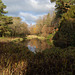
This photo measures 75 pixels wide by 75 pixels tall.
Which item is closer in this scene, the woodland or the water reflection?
the woodland

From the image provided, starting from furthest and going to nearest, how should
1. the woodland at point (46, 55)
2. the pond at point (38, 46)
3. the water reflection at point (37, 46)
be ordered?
the pond at point (38, 46)
the water reflection at point (37, 46)
the woodland at point (46, 55)

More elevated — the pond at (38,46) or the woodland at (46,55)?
the woodland at (46,55)

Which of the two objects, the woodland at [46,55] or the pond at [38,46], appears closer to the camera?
the woodland at [46,55]

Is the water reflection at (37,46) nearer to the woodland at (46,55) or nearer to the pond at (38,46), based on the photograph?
the pond at (38,46)

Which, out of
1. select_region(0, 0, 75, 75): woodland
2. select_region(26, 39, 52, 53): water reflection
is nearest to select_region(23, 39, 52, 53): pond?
select_region(26, 39, 52, 53): water reflection

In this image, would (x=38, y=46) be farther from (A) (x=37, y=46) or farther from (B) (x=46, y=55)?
(B) (x=46, y=55)

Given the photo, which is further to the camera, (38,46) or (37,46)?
(37,46)

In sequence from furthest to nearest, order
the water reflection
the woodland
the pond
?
the pond < the water reflection < the woodland

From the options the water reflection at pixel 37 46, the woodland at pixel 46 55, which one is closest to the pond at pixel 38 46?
the water reflection at pixel 37 46

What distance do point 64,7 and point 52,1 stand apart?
7.64 m

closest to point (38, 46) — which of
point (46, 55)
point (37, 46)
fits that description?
point (37, 46)

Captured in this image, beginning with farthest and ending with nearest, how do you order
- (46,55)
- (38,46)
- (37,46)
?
1. (37,46)
2. (38,46)
3. (46,55)

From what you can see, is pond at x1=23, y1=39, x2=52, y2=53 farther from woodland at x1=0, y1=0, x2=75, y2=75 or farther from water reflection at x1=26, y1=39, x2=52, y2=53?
woodland at x1=0, y1=0, x2=75, y2=75

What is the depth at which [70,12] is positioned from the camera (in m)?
13.7
